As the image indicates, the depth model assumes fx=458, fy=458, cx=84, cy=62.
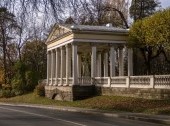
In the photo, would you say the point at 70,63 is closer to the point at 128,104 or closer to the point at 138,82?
the point at 138,82

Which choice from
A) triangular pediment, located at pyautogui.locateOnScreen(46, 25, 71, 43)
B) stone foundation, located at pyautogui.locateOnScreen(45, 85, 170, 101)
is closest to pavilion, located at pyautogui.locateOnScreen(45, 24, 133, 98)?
triangular pediment, located at pyautogui.locateOnScreen(46, 25, 71, 43)

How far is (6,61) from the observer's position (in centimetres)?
9119

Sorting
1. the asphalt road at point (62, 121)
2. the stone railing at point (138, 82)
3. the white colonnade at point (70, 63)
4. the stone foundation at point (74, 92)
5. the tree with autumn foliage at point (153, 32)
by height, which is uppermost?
the tree with autumn foliage at point (153, 32)

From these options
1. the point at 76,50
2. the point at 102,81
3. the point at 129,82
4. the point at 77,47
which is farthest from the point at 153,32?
the point at 129,82

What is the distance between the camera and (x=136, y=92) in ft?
127

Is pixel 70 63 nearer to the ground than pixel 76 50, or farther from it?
nearer to the ground

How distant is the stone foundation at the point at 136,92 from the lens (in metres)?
34.2

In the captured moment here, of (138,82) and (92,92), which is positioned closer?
(138,82)

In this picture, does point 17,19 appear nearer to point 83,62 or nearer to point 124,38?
point 124,38

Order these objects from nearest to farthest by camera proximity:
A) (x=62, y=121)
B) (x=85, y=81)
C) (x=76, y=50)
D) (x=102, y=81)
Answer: (x=62, y=121) < (x=102, y=81) < (x=85, y=81) < (x=76, y=50)

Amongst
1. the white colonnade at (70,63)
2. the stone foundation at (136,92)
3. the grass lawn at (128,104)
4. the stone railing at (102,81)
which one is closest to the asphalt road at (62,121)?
the grass lawn at (128,104)

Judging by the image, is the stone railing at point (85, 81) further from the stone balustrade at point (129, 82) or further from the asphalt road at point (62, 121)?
the asphalt road at point (62, 121)

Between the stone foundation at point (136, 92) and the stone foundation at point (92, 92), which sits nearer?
the stone foundation at point (136, 92)

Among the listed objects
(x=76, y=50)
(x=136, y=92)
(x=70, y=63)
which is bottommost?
(x=136, y=92)
